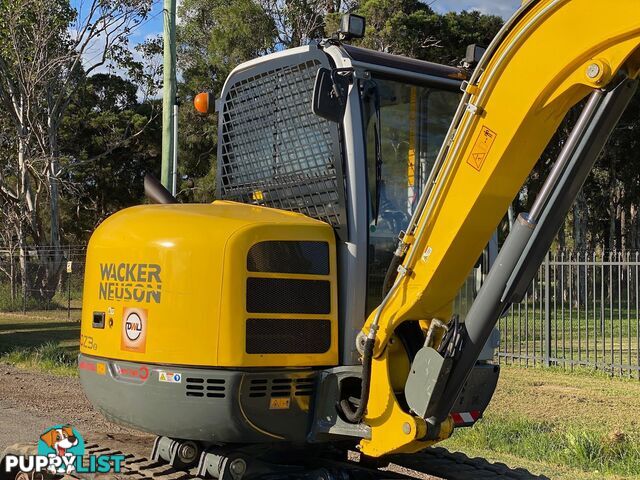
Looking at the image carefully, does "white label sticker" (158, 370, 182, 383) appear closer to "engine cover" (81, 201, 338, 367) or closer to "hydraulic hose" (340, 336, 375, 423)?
"engine cover" (81, 201, 338, 367)

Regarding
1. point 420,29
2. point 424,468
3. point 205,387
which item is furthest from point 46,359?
point 420,29

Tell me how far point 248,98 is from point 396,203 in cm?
134

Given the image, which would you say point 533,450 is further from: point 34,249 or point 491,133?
point 34,249

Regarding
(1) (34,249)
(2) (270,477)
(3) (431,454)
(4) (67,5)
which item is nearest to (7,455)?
(2) (270,477)

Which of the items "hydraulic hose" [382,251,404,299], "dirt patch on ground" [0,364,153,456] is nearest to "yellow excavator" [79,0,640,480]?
"hydraulic hose" [382,251,404,299]

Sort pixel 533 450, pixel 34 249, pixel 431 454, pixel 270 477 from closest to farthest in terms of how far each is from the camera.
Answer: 1. pixel 270 477
2. pixel 431 454
3. pixel 533 450
4. pixel 34 249

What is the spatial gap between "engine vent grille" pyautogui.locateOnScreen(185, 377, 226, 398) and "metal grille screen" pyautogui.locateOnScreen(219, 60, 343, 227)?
3.61ft

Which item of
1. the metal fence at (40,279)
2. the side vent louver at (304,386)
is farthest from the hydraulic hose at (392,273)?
the metal fence at (40,279)

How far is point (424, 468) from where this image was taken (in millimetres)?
5141

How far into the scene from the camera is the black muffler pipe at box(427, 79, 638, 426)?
3.65m

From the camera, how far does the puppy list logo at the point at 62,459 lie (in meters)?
5.11

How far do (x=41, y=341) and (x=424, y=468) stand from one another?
13204mm

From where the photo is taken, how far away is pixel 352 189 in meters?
4.54

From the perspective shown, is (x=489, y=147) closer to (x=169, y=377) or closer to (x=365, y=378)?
(x=365, y=378)
